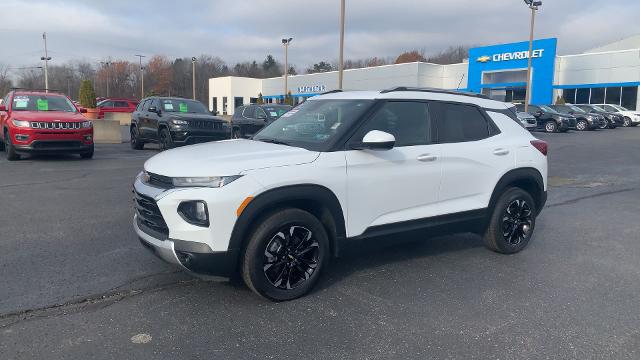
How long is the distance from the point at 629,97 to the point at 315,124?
136 feet

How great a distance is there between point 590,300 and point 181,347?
11.0 feet

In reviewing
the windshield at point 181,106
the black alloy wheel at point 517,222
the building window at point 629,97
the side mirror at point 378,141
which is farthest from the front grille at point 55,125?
the building window at point 629,97

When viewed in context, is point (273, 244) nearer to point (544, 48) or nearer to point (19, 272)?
point (19, 272)

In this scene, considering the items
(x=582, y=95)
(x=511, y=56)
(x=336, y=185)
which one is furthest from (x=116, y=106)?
(x=582, y=95)

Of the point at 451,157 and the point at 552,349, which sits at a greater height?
the point at 451,157

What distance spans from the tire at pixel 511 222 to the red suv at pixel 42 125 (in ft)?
33.9

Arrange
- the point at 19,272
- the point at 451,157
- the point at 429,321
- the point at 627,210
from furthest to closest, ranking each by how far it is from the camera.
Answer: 1. the point at 627,210
2. the point at 451,157
3. the point at 19,272
4. the point at 429,321

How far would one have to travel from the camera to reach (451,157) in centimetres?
484

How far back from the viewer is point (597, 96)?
130 feet

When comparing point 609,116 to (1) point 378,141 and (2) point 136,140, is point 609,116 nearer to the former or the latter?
(2) point 136,140

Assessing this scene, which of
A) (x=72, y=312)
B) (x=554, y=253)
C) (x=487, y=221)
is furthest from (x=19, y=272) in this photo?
(x=554, y=253)

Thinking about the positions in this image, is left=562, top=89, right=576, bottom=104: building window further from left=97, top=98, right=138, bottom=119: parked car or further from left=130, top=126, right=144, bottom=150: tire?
left=130, top=126, right=144, bottom=150: tire

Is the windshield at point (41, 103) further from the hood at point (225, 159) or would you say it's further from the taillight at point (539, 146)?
the taillight at point (539, 146)

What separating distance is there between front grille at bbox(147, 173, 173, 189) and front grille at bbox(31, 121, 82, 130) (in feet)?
29.9
